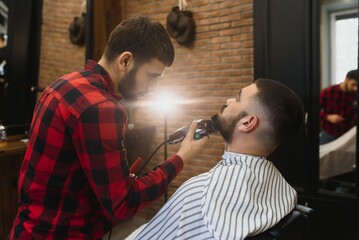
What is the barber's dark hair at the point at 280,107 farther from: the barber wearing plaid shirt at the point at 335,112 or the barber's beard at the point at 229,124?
the barber wearing plaid shirt at the point at 335,112

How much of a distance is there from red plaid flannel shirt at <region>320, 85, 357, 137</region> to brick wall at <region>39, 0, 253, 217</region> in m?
0.77

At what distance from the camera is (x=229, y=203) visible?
104cm

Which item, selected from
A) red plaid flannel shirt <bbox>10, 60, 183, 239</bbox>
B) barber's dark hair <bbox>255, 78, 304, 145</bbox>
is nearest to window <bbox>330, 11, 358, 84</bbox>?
barber's dark hair <bbox>255, 78, 304, 145</bbox>

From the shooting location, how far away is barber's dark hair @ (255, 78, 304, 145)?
3.76 feet

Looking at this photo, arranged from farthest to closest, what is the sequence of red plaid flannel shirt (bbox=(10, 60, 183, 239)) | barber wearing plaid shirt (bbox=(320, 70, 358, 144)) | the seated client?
barber wearing plaid shirt (bbox=(320, 70, 358, 144)) → the seated client → red plaid flannel shirt (bbox=(10, 60, 183, 239))

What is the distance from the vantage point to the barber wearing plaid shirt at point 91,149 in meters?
0.92

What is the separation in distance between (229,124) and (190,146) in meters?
0.17

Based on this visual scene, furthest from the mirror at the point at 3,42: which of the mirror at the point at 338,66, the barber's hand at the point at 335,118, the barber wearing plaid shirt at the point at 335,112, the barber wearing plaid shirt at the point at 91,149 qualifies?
the barber's hand at the point at 335,118

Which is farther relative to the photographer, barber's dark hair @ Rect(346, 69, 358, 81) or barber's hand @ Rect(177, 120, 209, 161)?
barber's dark hair @ Rect(346, 69, 358, 81)

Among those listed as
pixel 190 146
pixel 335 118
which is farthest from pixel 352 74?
pixel 190 146

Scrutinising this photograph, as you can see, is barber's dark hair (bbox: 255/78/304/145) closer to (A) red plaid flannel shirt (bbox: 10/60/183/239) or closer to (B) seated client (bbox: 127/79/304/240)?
(B) seated client (bbox: 127/79/304/240)

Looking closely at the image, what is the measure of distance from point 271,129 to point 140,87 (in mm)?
489

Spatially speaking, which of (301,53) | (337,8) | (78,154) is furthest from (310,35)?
(78,154)

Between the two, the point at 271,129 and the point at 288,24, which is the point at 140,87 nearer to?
the point at 271,129
